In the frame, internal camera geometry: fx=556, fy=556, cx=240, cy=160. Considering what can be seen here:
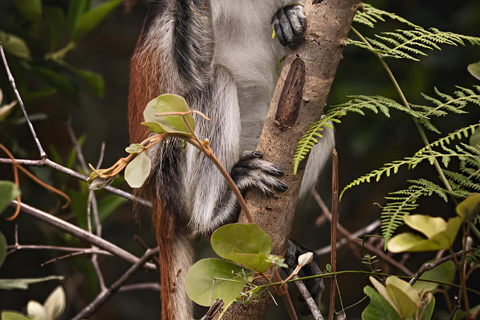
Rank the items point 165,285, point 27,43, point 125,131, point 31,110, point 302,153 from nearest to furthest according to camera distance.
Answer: point 302,153 → point 165,285 → point 27,43 → point 31,110 → point 125,131

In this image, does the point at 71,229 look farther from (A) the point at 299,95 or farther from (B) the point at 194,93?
(A) the point at 299,95

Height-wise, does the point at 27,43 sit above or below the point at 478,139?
above

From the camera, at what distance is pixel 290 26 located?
206 cm

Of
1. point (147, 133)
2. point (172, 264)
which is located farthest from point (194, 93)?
point (172, 264)

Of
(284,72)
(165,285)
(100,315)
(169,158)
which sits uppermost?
(284,72)

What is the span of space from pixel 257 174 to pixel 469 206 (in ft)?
2.79

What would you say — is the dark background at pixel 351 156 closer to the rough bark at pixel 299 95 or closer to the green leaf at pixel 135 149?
the rough bark at pixel 299 95

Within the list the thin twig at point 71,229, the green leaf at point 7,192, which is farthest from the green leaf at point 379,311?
the thin twig at point 71,229

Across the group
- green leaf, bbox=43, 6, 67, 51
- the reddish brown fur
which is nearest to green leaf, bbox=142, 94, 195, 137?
the reddish brown fur

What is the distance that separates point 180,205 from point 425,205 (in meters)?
2.11

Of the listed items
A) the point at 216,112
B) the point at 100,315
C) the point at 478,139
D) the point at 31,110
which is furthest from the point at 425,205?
the point at 31,110

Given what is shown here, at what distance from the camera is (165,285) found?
243cm

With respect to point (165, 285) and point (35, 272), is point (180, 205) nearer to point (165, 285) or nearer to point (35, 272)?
point (165, 285)

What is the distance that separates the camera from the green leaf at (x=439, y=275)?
1.72m
